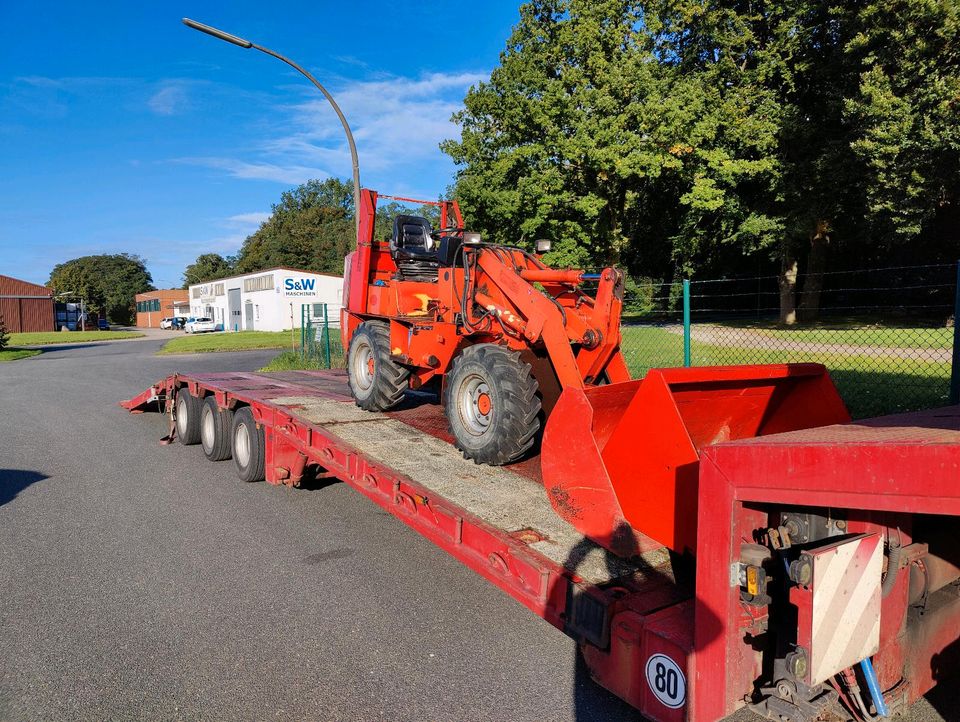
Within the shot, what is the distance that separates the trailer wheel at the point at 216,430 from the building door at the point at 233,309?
49492 mm

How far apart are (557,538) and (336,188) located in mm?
92831

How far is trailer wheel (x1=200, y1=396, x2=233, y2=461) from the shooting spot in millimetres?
7664

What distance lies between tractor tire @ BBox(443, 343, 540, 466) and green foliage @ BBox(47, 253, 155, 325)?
95076mm

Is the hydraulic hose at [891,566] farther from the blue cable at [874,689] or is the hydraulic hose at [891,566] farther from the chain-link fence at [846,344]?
the chain-link fence at [846,344]

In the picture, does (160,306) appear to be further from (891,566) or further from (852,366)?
(891,566)

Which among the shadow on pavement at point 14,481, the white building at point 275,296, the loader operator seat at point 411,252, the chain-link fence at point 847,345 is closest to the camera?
the shadow on pavement at point 14,481

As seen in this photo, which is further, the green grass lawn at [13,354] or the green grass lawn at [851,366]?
the green grass lawn at [13,354]

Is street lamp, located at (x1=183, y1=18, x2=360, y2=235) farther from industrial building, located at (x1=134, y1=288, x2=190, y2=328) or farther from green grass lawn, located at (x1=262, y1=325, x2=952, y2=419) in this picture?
industrial building, located at (x1=134, y1=288, x2=190, y2=328)

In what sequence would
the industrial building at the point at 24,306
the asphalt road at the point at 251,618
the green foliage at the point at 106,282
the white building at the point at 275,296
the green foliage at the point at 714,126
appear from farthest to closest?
the green foliage at the point at 106,282, the industrial building at the point at 24,306, the white building at the point at 275,296, the green foliage at the point at 714,126, the asphalt road at the point at 251,618

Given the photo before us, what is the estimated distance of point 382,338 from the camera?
22.1ft

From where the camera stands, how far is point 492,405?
189 inches

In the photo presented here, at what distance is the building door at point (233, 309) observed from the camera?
54.6 metres

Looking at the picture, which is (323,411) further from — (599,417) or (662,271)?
(662,271)

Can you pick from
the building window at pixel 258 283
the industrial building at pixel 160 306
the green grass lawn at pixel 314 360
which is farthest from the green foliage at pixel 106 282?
the green grass lawn at pixel 314 360
